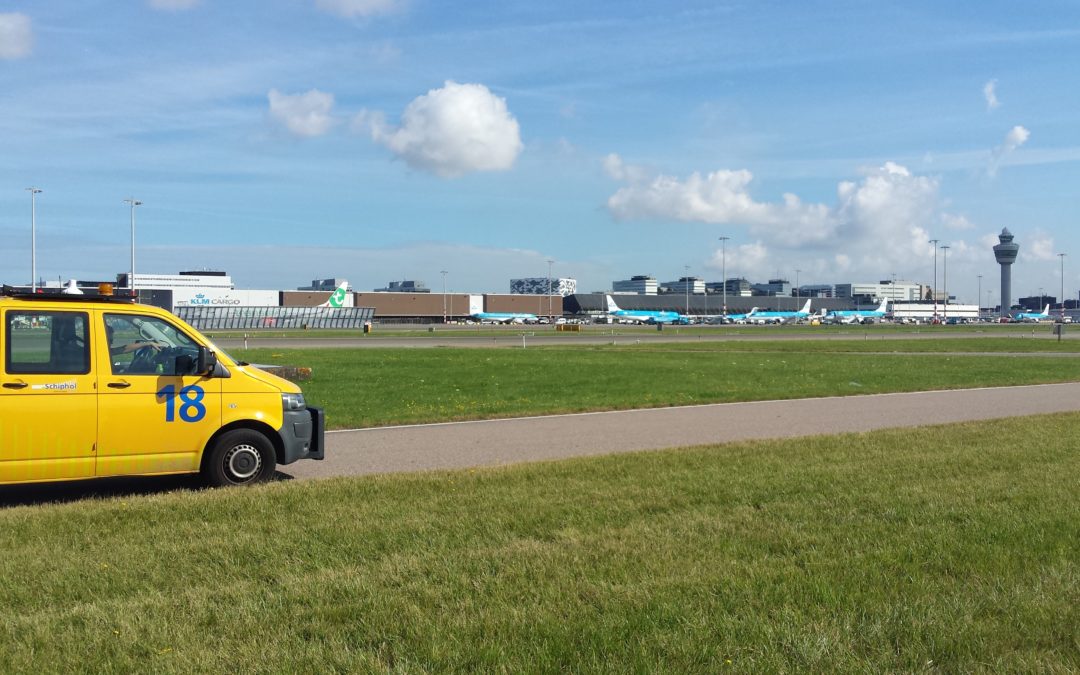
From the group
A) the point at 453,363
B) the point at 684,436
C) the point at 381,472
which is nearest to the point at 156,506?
the point at 381,472

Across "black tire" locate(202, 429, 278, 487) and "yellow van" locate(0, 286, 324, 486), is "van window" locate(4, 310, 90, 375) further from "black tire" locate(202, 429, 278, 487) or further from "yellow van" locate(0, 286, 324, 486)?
"black tire" locate(202, 429, 278, 487)

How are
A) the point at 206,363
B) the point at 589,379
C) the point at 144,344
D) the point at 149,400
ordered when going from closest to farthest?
the point at 149,400 → the point at 144,344 → the point at 206,363 → the point at 589,379

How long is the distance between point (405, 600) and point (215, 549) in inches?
73.5

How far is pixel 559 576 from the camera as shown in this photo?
19.0 feet

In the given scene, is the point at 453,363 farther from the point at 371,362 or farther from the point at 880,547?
the point at 880,547

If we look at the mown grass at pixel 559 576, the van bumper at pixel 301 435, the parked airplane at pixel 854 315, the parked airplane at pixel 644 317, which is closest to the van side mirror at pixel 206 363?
the van bumper at pixel 301 435

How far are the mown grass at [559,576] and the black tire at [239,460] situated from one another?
23.7 inches

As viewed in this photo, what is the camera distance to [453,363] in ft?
102

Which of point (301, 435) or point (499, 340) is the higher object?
point (301, 435)

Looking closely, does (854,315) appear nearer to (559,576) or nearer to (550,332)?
(550,332)

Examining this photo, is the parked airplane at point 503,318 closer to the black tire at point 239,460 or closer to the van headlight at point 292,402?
the van headlight at point 292,402

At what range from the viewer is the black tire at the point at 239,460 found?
9.09m

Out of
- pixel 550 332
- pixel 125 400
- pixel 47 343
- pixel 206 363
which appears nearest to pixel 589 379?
pixel 206 363

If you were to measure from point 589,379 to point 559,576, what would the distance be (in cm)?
1846
